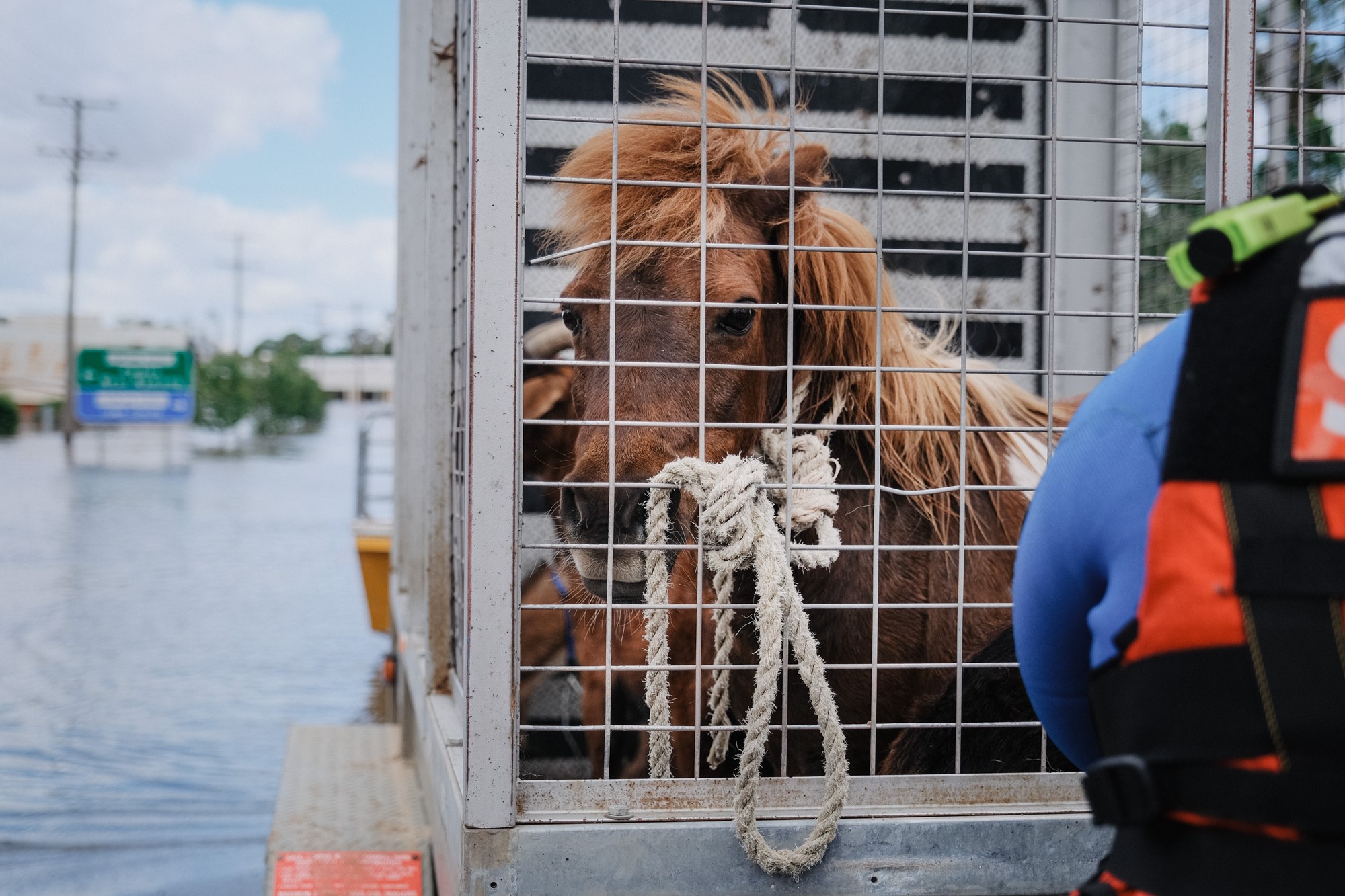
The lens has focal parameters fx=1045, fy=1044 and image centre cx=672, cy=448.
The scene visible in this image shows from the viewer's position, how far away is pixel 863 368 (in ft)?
6.10

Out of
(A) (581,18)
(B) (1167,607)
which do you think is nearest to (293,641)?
(A) (581,18)

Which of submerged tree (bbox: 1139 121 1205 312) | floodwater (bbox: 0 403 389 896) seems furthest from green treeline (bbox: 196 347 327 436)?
submerged tree (bbox: 1139 121 1205 312)

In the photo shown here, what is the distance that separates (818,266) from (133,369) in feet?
126

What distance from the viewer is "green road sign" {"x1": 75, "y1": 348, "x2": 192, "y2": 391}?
35656 mm

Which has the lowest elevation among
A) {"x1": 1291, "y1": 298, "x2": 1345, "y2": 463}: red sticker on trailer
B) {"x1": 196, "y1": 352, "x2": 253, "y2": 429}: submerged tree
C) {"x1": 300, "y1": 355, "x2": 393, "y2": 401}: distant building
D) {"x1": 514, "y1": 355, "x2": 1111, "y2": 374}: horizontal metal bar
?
{"x1": 1291, "y1": 298, "x2": 1345, "y2": 463}: red sticker on trailer

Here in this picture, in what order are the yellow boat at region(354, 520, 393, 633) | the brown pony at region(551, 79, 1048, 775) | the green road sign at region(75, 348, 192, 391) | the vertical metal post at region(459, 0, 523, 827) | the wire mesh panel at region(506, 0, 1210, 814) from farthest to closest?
the green road sign at region(75, 348, 192, 391) → the yellow boat at region(354, 520, 393, 633) → the brown pony at region(551, 79, 1048, 775) → the wire mesh panel at region(506, 0, 1210, 814) → the vertical metal post at region(459, 0, 523, 827)

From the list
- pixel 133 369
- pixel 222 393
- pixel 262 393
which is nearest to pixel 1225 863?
pixel 133 369

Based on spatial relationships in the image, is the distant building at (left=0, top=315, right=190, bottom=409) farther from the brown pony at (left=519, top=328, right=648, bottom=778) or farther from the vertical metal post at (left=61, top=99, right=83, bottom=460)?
the brown pony at (left=519, top=328, right=648, bottom=778)

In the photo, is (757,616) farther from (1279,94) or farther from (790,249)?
(1279,94)

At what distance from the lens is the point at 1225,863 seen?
0.85 metres

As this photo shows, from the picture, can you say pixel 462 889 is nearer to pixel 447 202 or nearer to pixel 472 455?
pixel 472 455

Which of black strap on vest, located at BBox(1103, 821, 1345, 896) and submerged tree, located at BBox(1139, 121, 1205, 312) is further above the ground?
submerged tree, located at BBox(1139, 121, 1205, 312)

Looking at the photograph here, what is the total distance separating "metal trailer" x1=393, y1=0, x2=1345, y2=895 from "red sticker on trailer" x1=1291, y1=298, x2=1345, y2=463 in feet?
3.20

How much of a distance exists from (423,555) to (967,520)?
6.42 ft
